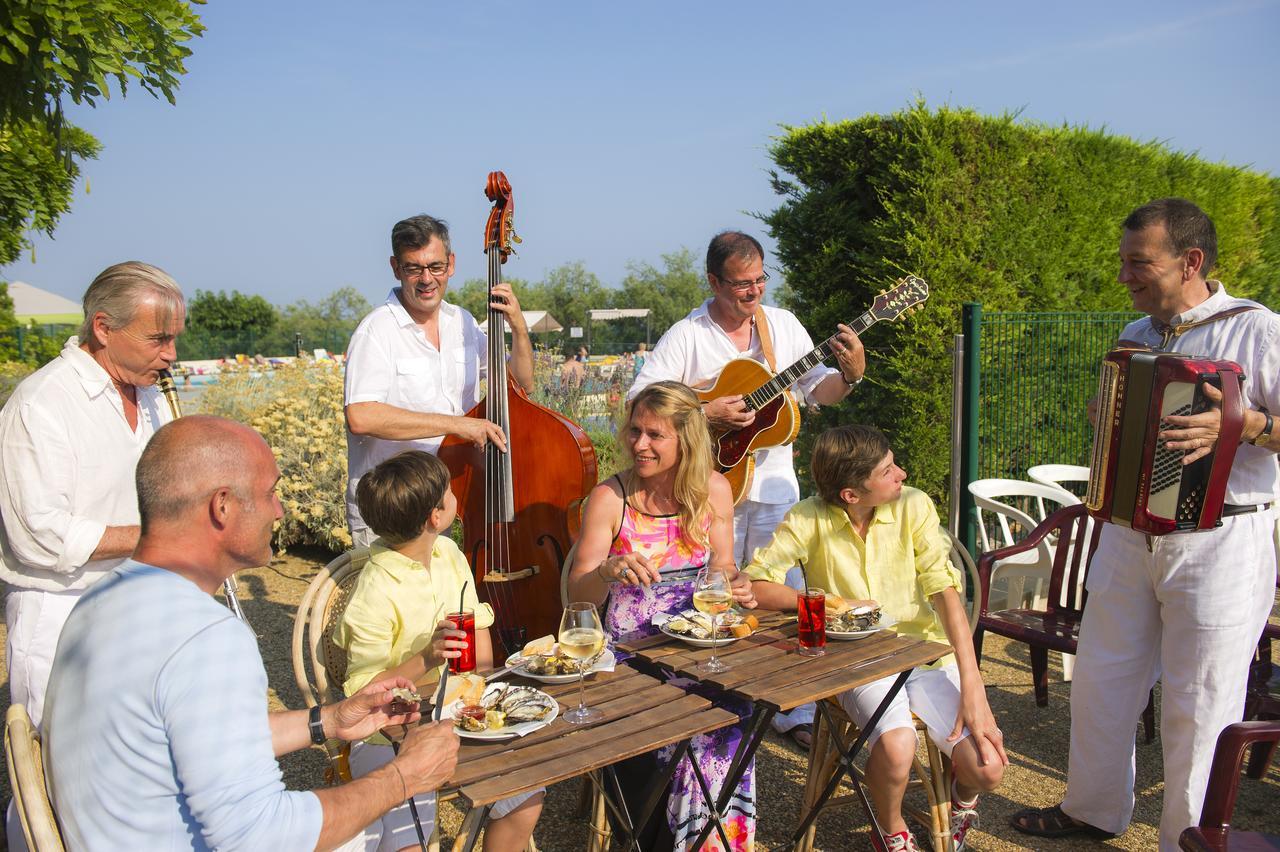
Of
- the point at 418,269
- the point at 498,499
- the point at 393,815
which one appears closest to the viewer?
the point at 393,815

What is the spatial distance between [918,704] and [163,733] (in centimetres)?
246

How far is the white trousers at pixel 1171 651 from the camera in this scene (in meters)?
3.09

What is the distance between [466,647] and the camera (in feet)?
7.94

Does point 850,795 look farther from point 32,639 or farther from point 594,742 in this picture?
point 32,639

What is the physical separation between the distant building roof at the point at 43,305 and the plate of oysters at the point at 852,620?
4414 centimetres

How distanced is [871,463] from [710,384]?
1.29m

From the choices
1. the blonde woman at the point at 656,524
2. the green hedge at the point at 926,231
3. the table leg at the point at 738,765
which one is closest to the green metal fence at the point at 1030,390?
the green hedge at the point at 926,231

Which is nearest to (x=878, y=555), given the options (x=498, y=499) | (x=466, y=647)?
(x=498, y=499)

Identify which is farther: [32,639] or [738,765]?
[738,765]

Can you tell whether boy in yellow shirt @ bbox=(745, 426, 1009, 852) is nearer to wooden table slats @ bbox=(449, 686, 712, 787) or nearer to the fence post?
wooden table slats @ bbox=(449, 686, 712, 787)

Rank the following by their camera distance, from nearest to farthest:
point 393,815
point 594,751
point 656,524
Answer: point 594,751 < point 393,815 < point 656,524

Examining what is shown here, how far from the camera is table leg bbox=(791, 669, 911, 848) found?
292 centimetres

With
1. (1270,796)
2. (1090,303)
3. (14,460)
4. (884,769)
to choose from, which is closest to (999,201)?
(1090,303)

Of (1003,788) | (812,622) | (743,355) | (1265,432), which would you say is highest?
(743,355)
